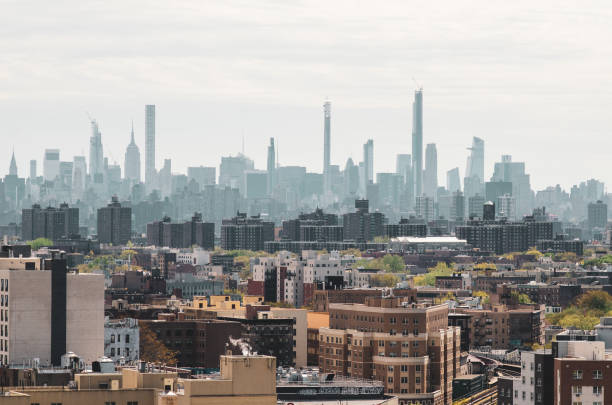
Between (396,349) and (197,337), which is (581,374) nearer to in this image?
(396,349)

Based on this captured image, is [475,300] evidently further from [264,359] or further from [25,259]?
[264,359]

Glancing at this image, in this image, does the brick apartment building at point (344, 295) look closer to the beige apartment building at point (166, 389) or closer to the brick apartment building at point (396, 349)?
the brick apartment building at point (396, 349)

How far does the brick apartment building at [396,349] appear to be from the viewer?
115062 mm

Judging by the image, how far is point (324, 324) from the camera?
137 metres

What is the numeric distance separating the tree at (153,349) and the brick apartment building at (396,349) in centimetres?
915

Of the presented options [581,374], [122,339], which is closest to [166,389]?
[581,374]

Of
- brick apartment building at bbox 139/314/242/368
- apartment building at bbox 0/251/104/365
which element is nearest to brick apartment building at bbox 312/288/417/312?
brick apartment building at bbox 139/314/242/368

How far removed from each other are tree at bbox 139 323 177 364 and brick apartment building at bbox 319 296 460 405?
9.15 metres

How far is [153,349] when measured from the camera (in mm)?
120562

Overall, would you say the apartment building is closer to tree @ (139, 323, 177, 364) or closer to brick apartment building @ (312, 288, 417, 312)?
tree @ (139, 323, 177, 364)

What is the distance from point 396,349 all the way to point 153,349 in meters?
14.8

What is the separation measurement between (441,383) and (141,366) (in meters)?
44.4

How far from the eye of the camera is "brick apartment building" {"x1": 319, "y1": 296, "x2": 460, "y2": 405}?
115062 mm

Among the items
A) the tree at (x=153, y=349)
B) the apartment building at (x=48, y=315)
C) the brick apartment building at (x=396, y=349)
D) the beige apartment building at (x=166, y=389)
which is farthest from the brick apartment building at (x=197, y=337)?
the beige apartment building at (x=166, y=389)
